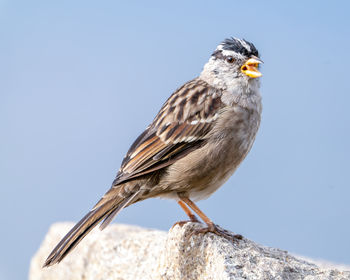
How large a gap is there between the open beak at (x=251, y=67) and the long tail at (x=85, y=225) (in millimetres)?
1749

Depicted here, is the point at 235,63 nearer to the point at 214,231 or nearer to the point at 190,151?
the point at 190,151

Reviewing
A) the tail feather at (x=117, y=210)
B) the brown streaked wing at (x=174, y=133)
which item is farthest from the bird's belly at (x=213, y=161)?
→ the tail feather at (x=117, y=210)

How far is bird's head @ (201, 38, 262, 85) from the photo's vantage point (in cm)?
615

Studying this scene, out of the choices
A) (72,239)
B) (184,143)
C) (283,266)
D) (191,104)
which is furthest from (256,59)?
(72,239)

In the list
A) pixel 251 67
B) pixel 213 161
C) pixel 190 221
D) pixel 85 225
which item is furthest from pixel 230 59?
pixel 85 225

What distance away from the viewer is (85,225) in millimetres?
5543

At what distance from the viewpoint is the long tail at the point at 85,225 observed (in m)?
5.48

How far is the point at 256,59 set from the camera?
20.3ft

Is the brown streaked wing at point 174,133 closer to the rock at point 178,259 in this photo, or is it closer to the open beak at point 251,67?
the open beak at point 251,67

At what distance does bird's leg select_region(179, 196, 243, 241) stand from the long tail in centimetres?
62

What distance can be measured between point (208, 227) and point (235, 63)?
5.97 feet

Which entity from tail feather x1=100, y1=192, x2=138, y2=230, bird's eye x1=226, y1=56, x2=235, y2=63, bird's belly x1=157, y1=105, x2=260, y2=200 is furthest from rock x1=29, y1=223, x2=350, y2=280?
bird's eye x1=226, y1=56, x2=235, y2=63

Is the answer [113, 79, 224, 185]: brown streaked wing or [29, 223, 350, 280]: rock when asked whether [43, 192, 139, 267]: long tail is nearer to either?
[113, 79, 224, 185]: brown streaked wing

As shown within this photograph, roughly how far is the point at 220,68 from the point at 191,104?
22.7 inches
